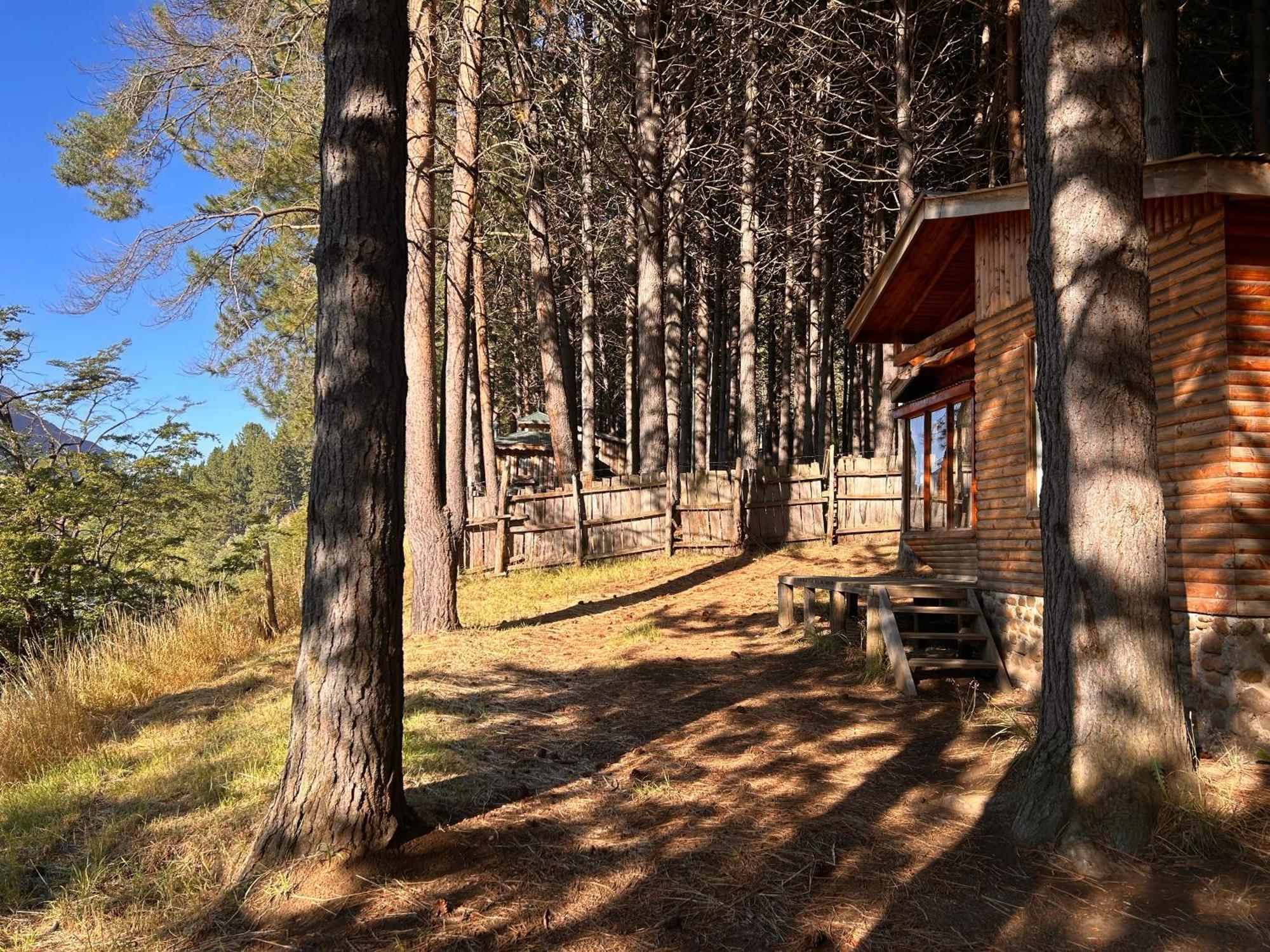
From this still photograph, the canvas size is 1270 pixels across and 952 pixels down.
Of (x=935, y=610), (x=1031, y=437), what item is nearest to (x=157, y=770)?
(x=935, y=610)

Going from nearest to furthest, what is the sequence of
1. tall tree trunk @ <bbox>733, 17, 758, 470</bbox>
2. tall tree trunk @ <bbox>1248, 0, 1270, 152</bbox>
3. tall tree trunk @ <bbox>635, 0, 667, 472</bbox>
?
tall tree trunk @ <bbox>1248, 0, 1270, 152</bbox>, tall tree trunk @ <bbox>635, 0, 667, 472</bbox>, tall tree trunk @ <bbox>733, 17, 758, 470</bbox>

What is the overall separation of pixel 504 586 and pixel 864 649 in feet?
26.3

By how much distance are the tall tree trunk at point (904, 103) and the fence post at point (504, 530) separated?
9112mm

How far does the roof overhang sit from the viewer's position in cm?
522

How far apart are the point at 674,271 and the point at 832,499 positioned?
6322 mm

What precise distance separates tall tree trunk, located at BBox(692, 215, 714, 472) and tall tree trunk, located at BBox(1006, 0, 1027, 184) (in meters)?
8.71

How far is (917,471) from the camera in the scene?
11.5 metres

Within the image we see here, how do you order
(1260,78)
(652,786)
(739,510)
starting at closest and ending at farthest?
1. (652,786)
2. (1260,78)
3. (739,510)

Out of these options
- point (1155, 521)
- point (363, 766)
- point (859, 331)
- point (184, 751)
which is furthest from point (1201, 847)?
point (859, 331)

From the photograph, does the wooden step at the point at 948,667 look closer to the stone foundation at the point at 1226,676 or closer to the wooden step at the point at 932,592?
the wooden step at the point at 932,592

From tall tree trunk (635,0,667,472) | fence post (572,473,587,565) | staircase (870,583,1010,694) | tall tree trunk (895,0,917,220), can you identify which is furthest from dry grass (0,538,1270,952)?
tall tree trunk (895,0,917,220)

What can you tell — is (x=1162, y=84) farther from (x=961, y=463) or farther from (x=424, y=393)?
(x=424, y=393)

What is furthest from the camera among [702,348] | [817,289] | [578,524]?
[702,348]

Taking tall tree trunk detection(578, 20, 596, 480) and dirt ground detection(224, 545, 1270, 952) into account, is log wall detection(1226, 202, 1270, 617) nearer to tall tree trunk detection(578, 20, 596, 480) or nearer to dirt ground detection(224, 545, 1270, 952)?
dirt ground detection(224, 545, 1270, 952)
